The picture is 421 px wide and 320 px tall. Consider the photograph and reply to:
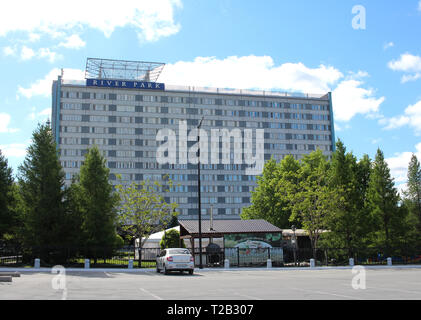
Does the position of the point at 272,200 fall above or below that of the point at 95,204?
above

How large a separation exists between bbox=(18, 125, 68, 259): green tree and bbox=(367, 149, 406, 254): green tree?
89.6 ft

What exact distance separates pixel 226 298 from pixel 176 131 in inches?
3533

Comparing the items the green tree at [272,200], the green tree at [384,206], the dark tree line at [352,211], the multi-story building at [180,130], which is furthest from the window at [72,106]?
the green tree at [384,206]

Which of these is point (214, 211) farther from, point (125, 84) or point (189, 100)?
point (125, 84)

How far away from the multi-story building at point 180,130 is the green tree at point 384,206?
62.7m

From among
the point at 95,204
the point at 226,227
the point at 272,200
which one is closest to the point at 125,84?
the point at 272,200

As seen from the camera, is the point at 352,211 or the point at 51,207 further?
the point at 352,211

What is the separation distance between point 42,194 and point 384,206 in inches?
1172

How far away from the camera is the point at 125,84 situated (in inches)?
3856

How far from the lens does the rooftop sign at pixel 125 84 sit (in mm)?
95831

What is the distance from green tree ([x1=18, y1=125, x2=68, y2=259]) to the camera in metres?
32.4

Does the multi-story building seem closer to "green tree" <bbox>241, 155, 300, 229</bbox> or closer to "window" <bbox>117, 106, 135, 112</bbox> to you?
"window" <bbox>117, 106, 135, 112</bbox>
